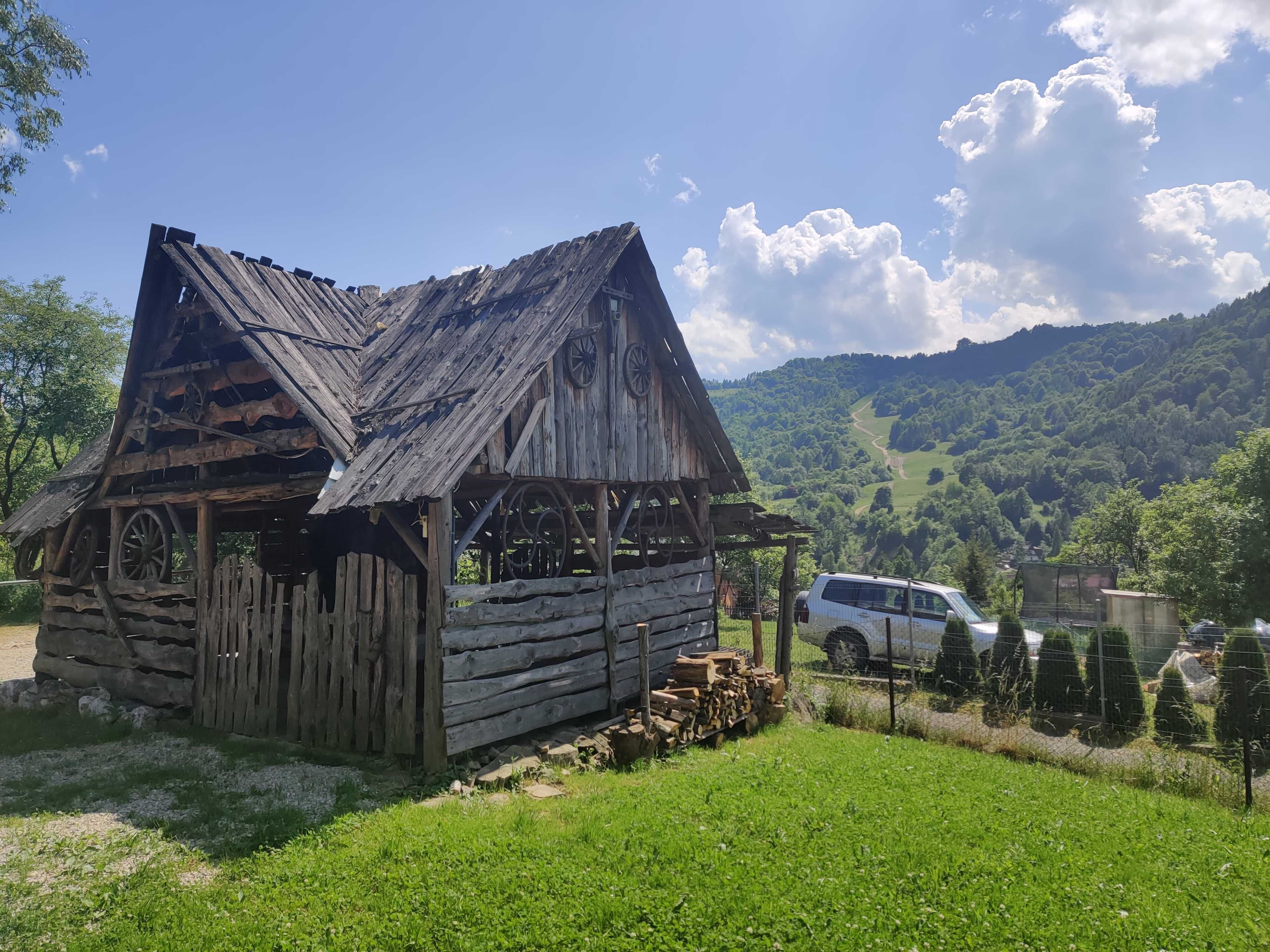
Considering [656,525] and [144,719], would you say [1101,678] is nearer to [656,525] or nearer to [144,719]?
[656,525]

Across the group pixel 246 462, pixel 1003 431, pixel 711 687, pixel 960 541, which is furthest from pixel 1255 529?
pixel 1003 431

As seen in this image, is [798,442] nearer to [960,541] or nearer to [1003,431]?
[1003,431]

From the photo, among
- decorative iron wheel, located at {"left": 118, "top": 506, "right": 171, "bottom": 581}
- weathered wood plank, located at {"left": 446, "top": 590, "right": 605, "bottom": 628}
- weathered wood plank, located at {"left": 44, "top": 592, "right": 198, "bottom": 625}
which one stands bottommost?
weathered wood plank, located at {"left": 44, "top": 592, "right": 198, "bottom": 625}

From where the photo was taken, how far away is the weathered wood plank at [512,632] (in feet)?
27.0

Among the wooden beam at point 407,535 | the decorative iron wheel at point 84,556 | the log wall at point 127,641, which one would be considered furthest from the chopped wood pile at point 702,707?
the decorative iron wheel at point 84,556

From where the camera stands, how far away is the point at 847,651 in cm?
1611

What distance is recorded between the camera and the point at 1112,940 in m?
5.05

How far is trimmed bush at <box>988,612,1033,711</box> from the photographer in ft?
41.6

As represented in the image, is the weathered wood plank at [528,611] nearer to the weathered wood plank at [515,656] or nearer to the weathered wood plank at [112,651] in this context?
the weathered wood plank at [515,656]

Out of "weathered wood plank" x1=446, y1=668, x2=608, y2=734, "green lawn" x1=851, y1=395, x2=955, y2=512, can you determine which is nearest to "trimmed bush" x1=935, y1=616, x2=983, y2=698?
"weathered wood plank" x1=446, y1=668, x2=608, y2=734

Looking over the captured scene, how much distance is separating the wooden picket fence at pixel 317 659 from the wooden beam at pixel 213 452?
1.46 metres

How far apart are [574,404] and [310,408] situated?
131 inches

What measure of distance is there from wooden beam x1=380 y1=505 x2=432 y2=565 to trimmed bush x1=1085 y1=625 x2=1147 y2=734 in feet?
32.6

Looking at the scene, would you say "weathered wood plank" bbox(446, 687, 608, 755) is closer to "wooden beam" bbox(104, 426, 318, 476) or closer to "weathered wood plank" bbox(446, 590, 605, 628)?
"weathered wood plank" bbox(446, 590, 605, 628)
